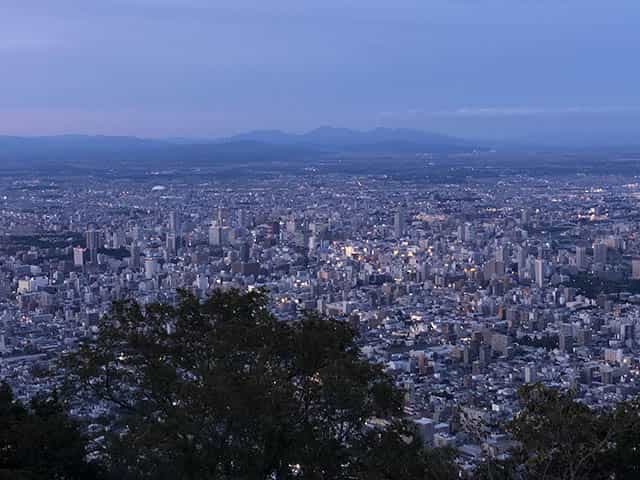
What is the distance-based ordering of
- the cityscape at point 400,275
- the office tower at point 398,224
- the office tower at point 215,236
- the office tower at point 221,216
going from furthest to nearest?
the office tower at point 221,216, the office tower at point 398,224, the office tower at point 215,236, the cityscape at point 400,275

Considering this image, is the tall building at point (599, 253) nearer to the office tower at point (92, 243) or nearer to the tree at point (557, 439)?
the office tower at point (92, 243)

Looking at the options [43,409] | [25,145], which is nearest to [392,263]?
[43,409]

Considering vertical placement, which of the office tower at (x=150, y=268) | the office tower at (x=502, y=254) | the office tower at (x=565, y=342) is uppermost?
the office tower at (x=502, y=254)

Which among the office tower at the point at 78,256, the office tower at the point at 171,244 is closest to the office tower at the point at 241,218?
the office tower at the point at 171,244

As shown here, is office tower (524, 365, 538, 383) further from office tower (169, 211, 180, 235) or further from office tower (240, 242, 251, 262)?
office tower (169, 211, 180, 235)

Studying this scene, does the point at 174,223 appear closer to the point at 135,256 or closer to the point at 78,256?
the point at 135,256

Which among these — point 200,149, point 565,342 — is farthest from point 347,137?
point 565,342
